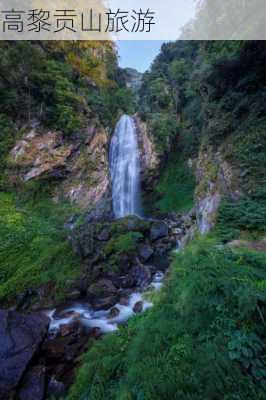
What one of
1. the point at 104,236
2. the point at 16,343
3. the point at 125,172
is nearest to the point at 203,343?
the point at 16,343

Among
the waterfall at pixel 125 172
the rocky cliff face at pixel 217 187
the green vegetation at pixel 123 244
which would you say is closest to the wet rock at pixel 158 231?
the green vegetation at pixel 123 244

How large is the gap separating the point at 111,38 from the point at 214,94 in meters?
19.1

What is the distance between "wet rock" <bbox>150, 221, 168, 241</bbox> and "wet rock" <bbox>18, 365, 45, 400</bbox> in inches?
283

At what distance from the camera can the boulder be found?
3.99m

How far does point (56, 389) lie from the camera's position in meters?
4.01

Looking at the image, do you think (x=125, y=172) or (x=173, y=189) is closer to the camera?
(x=125, y=172)

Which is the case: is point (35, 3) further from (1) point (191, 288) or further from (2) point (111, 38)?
(1) point (191, 288)

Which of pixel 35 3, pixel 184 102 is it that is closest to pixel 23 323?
pixel 35 3

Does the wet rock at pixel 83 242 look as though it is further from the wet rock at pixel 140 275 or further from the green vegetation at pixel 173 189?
the green vegetation at pixel 173 189

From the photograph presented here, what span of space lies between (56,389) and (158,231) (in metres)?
7.87

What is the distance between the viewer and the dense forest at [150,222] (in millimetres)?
1971

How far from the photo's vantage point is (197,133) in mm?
17828

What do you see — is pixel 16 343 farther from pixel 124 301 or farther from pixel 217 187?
pixel 217 187

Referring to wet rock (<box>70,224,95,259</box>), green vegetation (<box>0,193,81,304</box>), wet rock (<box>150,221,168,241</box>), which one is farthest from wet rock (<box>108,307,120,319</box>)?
wet rock (<box>150,221,168,241</box>)
